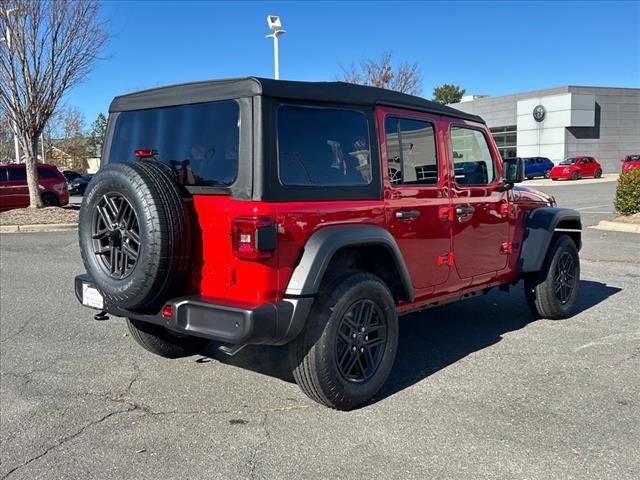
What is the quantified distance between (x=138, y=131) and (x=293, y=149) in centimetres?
134

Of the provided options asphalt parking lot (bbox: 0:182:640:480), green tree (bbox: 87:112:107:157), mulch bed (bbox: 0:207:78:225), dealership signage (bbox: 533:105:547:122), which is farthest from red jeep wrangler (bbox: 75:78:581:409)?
green tree (bbox: 87:112:107:157)

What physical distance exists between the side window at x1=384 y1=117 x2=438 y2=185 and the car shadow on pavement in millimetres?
1435

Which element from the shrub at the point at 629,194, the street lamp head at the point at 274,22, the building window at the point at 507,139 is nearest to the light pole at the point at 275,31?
the street lamp head at the point at 274,22

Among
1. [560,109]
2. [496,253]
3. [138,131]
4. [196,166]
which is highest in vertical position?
[560,109]

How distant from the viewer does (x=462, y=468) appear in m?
3.07

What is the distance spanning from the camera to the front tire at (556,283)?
576 cm

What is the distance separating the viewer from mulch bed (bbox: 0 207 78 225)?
14289 millimetres

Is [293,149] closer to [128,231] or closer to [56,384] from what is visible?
[128,231]

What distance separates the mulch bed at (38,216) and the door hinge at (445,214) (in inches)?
475

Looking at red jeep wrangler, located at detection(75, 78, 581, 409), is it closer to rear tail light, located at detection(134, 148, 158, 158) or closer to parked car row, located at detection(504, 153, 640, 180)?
rear tail light, located at detection(134, 148, 158, 158)

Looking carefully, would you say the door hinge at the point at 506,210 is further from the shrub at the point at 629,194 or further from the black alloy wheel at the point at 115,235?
the shrub at the point at 629,194

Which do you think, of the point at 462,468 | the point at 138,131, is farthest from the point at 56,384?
the point at 462,468

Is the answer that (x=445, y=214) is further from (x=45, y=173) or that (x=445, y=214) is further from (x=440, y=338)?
(x=45, y=173)

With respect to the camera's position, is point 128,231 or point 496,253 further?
point 496,253
